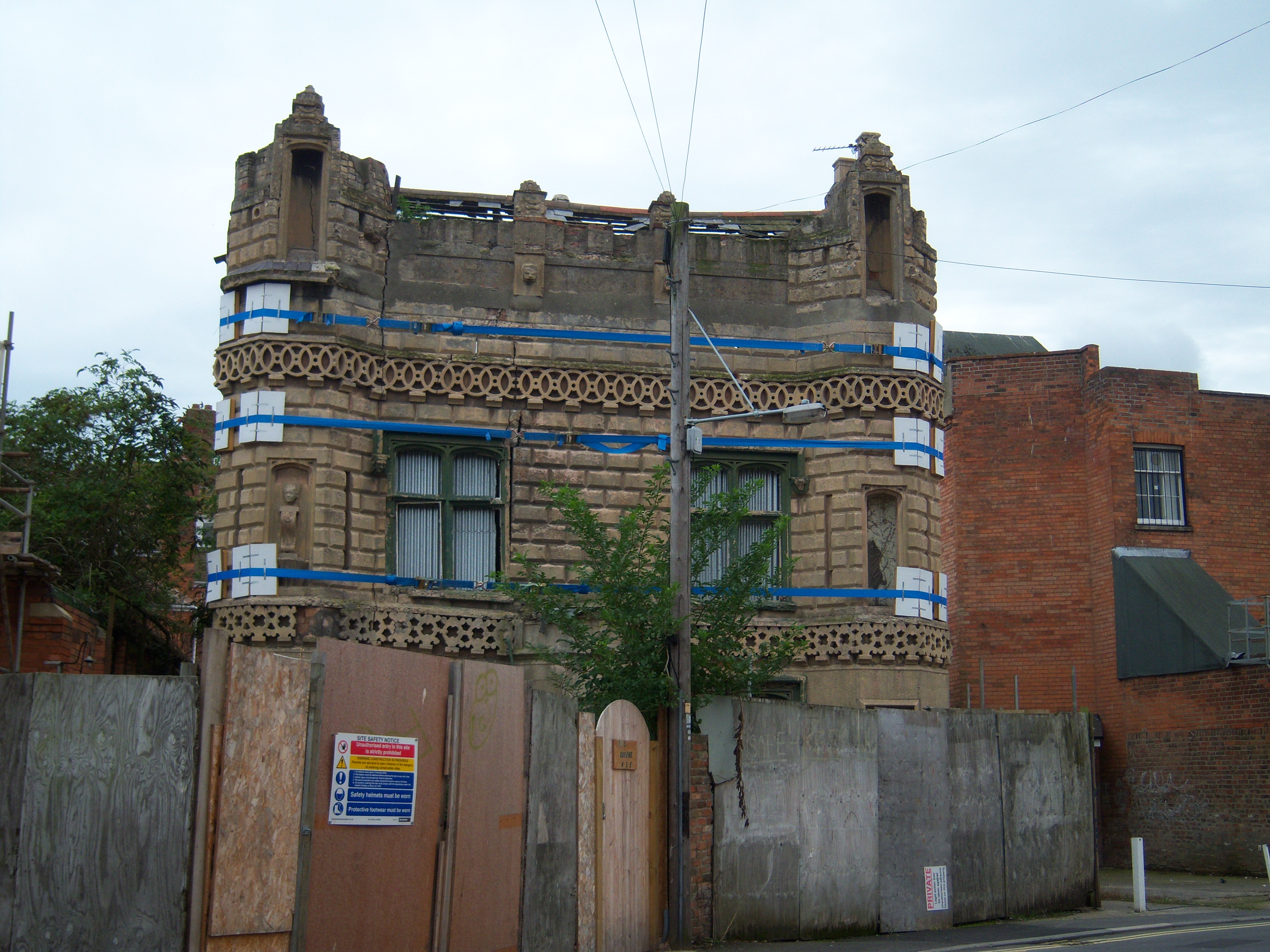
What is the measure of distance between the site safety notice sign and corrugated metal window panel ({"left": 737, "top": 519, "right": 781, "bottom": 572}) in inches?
385

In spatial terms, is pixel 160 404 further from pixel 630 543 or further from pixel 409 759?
pixel 409 759

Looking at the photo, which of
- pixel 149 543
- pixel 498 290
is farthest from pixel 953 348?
pixel 149 543

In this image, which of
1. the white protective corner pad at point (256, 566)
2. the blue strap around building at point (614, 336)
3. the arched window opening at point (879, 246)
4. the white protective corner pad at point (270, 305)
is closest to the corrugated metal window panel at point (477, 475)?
the blue strap around building at point (614, 336)

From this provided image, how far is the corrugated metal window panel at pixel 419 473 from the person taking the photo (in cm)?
1803

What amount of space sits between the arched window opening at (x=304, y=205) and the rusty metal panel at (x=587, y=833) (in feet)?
28.4

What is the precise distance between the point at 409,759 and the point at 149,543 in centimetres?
1315

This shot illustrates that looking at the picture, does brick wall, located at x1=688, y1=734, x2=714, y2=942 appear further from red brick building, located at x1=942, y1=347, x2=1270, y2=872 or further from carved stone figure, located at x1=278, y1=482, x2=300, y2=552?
red brick building, located at x1=942, y1=347, x2=1270, y2=872

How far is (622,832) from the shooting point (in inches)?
498

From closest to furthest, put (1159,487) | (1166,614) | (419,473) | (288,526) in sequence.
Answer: (288,526) < (419,473) < (1166,614) < (1159,487)

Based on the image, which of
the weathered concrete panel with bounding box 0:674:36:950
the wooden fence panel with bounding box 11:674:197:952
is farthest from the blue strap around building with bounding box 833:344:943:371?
the weathered concrete panel with bounding box 0:674:36:950

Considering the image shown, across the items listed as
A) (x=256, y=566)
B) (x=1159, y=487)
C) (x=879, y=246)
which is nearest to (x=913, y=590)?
(x=879, y=246)

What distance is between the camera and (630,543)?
14.1 meters

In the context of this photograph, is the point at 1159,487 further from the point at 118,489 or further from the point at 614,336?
the point at 118,489

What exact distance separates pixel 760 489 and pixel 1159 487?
45.2ft
